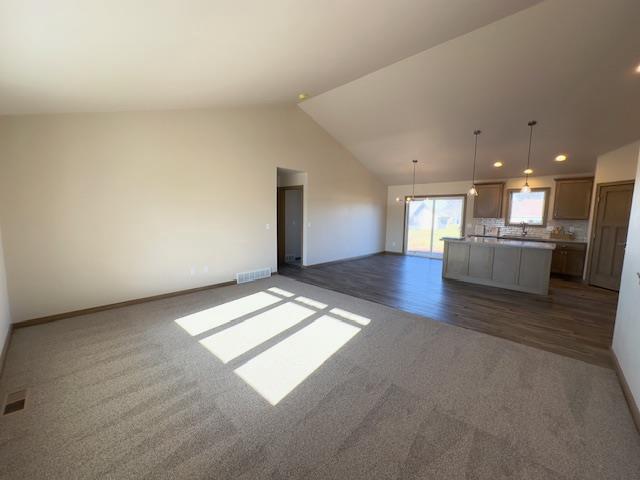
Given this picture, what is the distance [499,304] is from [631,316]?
1929mm

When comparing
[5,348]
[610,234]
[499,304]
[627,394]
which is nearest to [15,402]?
[5,348]

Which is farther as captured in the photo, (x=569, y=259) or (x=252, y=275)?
(x=569, y=259)

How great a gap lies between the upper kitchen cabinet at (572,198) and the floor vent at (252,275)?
6907mm

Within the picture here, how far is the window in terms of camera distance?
6324mm

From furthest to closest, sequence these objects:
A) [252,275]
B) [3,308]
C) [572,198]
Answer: [572,198] → [252,275] → [3,308]

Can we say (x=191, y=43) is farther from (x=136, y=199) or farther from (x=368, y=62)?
(x=136, y=199)

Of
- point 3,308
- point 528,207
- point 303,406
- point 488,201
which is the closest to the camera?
point 303,406

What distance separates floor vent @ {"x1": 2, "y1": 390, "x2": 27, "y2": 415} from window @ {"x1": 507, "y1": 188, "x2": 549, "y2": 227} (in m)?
8.92

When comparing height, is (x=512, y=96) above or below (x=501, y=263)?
above

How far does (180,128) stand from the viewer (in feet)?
13.3

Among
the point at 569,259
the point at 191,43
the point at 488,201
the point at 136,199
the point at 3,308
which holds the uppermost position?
the point at 191,43

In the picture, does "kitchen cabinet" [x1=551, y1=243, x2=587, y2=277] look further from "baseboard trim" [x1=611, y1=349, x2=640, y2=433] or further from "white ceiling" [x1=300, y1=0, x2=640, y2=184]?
"baseboard trim" [x1=611, y1=349, x2=640, y2=433]

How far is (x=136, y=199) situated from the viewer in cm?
372

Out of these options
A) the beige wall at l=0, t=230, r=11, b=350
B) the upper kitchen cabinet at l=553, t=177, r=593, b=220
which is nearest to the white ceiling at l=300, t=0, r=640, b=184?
the upper kitchen cabinet at l=553, t=177, r=593, b=220
